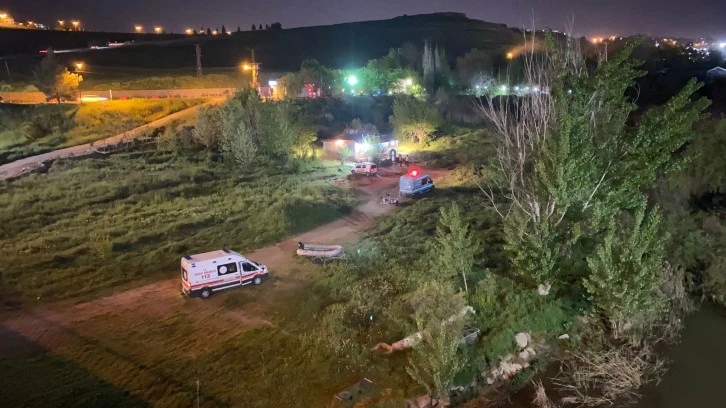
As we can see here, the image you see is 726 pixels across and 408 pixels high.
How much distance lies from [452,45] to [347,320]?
485ft

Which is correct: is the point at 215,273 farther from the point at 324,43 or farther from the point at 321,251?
the point at 324,43

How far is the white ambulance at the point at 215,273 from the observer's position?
18.4 metres

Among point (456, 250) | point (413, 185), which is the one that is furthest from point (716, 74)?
point (456, 250)

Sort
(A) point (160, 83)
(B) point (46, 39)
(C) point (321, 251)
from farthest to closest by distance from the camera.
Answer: (B) point (46, 39), (A) point (160, 83), (C) point (321, 251)

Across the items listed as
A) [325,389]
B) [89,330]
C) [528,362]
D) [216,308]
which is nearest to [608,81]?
[528,362]

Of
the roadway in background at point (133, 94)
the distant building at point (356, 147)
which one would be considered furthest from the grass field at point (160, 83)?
the distant building at point (356, 147)

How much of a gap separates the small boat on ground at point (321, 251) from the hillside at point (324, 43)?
9066 centimetres

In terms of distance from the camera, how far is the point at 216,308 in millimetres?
17703

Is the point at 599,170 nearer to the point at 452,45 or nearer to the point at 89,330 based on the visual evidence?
the point at 89,330

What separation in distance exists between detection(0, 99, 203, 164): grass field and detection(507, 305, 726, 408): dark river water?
4643 cm

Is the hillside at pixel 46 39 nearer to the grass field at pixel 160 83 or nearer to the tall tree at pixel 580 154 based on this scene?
the grass field at pixel 160 83

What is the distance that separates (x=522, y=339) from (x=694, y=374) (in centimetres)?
493

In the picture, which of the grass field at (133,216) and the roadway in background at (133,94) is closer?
the grass field at (133,216)

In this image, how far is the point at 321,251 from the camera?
22078 mm
